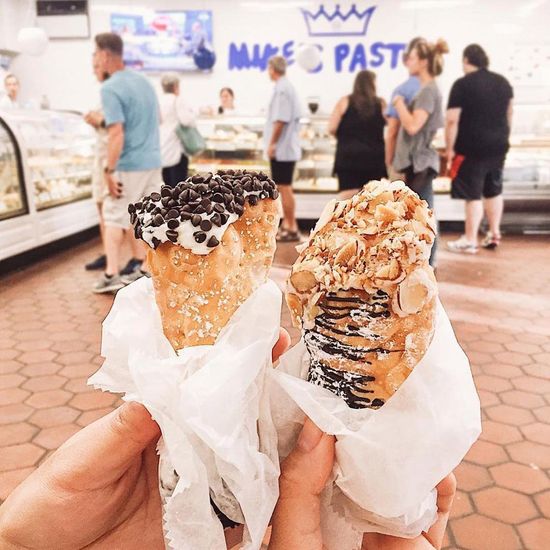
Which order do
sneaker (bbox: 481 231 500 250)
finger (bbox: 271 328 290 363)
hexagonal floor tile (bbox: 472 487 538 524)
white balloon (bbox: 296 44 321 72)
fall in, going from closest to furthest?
finger (bbox: 271 328 290 363), hexagonal floor tile (bbox: 472 487 538 524), sneaker (bbox: 481 231 500 250), white balloon (bbox: 296 44 321 72)

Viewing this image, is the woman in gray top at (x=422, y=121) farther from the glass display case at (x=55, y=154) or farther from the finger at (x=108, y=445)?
the finger at (x=108, y=445)

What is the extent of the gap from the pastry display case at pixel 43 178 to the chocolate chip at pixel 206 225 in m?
4.49

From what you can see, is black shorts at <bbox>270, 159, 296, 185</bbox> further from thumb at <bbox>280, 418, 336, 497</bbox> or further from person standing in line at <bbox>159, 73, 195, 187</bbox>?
thumb at <bbox>280, 418, 336, 497</bbox>

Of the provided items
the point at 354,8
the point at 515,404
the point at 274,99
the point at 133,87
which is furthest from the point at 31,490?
the point at 354,8

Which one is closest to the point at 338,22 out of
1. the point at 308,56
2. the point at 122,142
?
the point at 308,56

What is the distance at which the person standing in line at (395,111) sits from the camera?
4547 millimetres

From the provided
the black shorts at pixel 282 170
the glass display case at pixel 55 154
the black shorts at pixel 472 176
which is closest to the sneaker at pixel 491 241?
the black shorts at pixel 472 176

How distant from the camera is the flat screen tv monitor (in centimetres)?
904

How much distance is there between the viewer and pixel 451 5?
8594 mm

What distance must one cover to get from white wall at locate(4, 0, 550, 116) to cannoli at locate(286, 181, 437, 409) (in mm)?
8734

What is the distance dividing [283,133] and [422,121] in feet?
6.83

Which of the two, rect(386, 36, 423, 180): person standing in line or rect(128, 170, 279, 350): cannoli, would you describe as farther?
rect(386, 36, 423, 180): person standing in line

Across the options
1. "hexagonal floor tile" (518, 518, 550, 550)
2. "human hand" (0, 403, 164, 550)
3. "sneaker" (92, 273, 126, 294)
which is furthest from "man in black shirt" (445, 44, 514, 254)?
"human hand" (0, 403, 164, 550)

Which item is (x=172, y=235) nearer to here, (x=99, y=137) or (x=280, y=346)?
(x=280, y=346)
